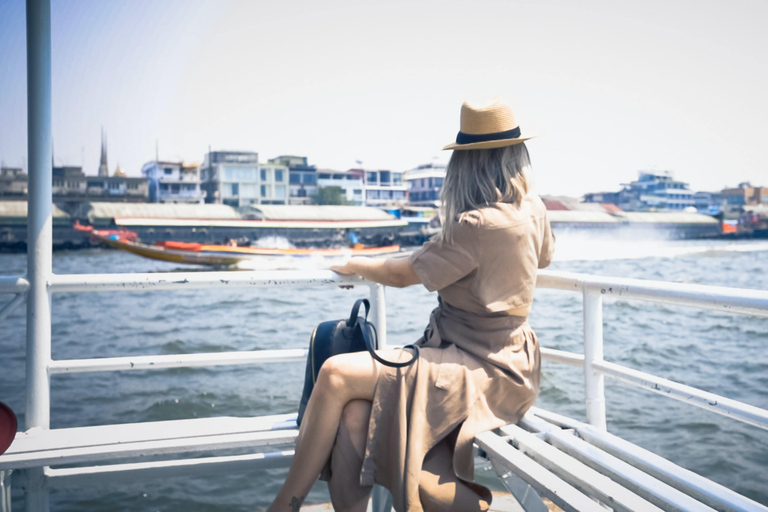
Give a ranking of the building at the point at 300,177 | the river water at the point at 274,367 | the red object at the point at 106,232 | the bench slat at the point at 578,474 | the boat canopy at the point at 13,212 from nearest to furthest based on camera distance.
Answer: the bench slat at the point at 578,474 < the river water at the point at 274,367 < the red object at the point at 106,232 < the boat canopy at the point at 13,212 < the building at the point at 300,177

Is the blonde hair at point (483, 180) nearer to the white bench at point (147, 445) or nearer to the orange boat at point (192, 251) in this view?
the white bench at point (147, 445)

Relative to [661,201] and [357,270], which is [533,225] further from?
[661,201]

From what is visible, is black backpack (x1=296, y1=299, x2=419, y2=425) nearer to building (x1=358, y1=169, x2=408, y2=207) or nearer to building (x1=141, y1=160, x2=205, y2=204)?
building (x1=141, y1=160, x2=205, y2=204)

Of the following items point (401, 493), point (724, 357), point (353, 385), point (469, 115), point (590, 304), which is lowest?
point (724, 357)

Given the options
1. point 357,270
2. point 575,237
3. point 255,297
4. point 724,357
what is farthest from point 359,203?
point 357,270

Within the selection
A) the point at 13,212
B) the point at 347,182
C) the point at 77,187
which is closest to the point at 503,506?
the point at 13,212

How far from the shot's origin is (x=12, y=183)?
38.3 meters

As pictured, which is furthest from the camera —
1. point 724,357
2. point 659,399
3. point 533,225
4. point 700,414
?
point 724,357

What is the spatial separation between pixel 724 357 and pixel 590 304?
619 inches

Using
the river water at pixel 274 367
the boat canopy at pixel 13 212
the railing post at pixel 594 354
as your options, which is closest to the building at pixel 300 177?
the river water at pixel 274 367

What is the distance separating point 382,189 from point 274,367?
37.9 m

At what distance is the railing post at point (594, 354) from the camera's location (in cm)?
163

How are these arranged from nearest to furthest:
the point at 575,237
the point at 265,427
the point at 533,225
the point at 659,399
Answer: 1. the point at 533,225
2. the point at 265,427
3. the point at 659,399
4. the point at 575,237

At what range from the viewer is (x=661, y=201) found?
4866 cm
